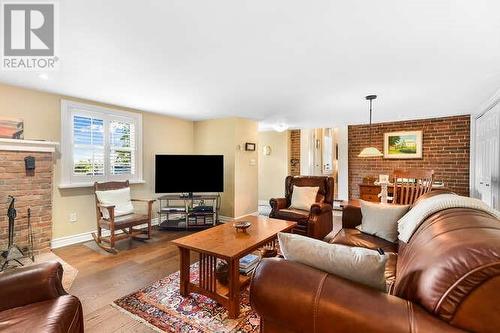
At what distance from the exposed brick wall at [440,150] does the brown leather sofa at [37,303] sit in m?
5.78

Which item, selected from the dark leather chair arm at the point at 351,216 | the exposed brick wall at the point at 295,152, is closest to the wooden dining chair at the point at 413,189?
the dark leather chair arm at the point at 351,216

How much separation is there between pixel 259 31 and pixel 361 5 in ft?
2.24

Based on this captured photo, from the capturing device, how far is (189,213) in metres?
4.27

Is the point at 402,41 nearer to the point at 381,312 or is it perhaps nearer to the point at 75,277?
the point at 381,312

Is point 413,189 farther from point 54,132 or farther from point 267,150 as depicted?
point 54,132

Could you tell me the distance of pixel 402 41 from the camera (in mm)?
1934

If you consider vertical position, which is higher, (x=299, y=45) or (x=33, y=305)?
(x=299, y=45)

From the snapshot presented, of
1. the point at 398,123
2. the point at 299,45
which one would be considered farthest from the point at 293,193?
the point at 398,123

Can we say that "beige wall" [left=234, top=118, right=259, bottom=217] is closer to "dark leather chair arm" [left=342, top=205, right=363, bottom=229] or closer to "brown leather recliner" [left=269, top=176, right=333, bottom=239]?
"brown leather recliner" [left=269, top=176, right=333, bottom=239]

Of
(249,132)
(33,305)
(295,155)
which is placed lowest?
(33,305)

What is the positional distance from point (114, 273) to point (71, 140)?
2106mm

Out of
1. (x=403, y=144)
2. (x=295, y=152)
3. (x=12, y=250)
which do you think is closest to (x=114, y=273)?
(x=12, y=250)

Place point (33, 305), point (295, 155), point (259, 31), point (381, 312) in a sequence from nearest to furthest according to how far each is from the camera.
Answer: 1. point (381, 312)
2. point (33, 305)
3. point (259, 31)
4. point (295, 155)

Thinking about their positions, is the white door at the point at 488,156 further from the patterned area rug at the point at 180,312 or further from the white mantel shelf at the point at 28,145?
the white mantel shelf at the point at 28,145
